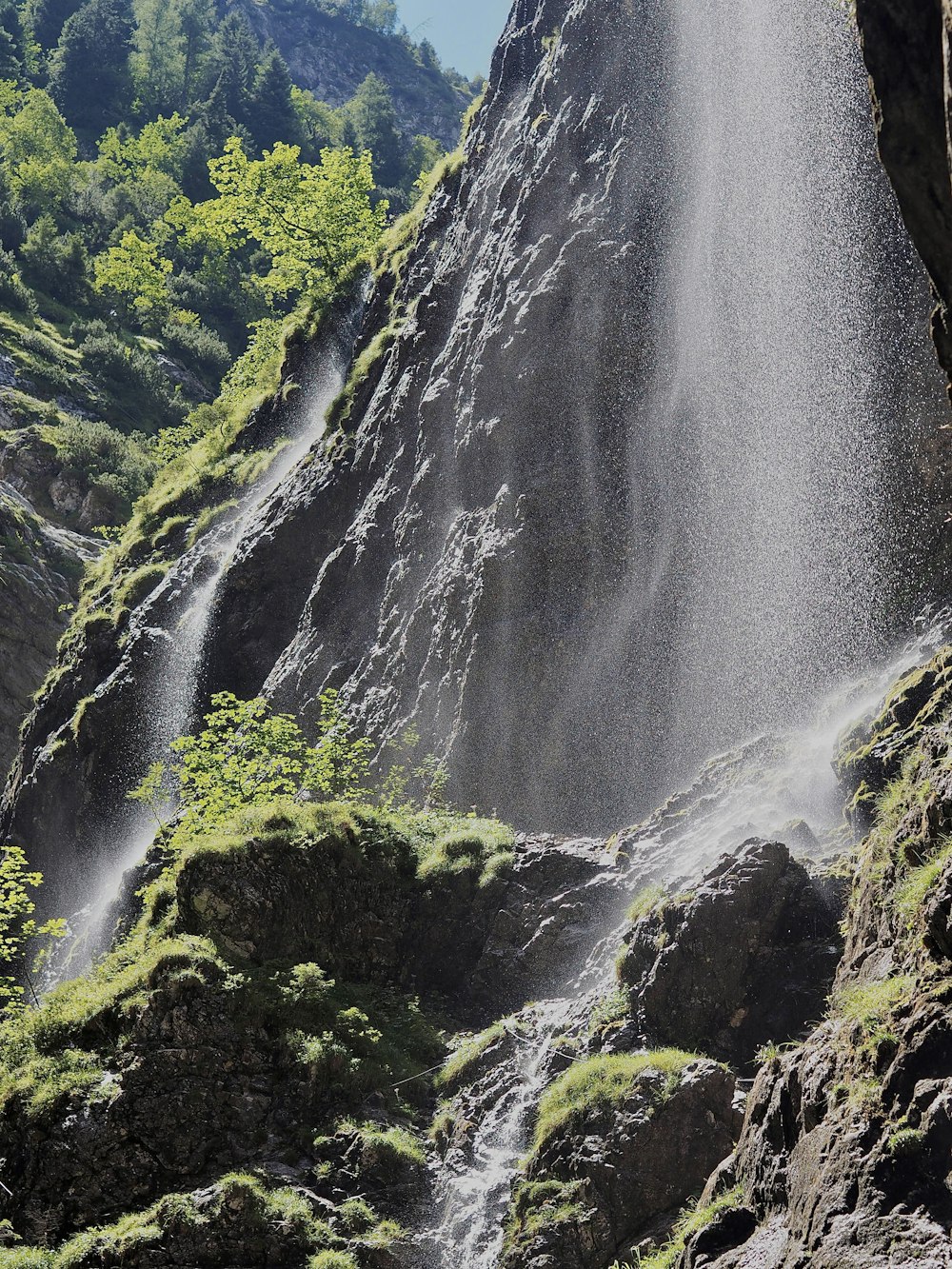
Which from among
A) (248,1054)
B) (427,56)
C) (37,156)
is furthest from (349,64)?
(248,1054)

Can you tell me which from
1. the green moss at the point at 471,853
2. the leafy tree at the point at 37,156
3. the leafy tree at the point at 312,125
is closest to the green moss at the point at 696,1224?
the green moss at the point at 471,853

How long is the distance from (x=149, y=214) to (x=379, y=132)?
74.6 ft

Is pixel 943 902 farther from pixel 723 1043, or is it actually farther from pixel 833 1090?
pixel 723 1043

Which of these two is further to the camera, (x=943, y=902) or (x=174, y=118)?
(x=174, y=118)

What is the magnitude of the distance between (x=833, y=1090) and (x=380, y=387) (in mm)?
23818

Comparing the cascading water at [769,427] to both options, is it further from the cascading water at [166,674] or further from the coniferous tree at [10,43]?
Answer: the coniferous tree at [10,43]

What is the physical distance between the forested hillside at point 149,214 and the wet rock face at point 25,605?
18.5 ft

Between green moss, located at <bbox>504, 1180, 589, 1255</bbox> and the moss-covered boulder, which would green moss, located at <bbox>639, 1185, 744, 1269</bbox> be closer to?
green moss, located at <bbox>504, 1180, 589, 1255</bbox>

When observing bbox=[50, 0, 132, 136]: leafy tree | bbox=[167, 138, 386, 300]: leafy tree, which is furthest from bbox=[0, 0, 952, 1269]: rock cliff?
bbox=[50, 0, 132, 136]: leafy tree

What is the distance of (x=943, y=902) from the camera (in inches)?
279

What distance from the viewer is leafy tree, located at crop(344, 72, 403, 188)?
85062 millimetres

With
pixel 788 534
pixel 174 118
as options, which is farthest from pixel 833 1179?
pixel 174 118

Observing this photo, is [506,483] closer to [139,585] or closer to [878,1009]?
[139,585]

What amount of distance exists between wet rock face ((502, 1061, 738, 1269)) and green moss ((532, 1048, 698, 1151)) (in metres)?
0.09
